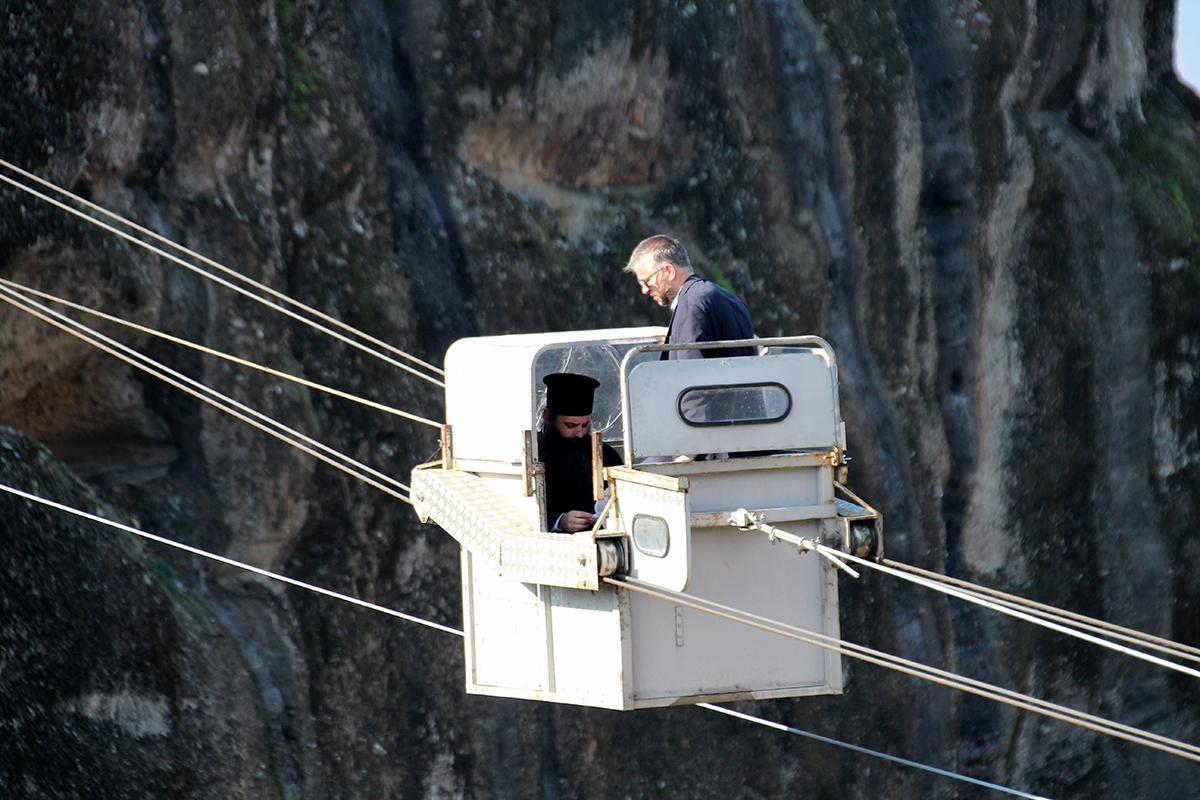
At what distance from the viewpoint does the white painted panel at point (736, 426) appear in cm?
645

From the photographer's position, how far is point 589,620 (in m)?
6.79

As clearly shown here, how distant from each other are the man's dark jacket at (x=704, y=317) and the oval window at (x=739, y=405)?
41 cm

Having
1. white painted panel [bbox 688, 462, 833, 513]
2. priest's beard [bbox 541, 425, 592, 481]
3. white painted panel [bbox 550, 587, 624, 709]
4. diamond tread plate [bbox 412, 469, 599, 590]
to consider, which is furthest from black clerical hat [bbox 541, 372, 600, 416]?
white painted panel [bbox 688, 462, 833, 513]

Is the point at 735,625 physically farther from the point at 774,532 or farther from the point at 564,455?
the point at 564,455

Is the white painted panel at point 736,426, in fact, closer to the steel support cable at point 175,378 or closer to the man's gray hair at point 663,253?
the man's gray hair at point 663,253


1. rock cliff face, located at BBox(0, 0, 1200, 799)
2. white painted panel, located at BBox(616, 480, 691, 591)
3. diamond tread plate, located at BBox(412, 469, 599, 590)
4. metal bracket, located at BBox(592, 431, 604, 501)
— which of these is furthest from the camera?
rock cliff face, located at BBox(0, 0, 1200, 799)

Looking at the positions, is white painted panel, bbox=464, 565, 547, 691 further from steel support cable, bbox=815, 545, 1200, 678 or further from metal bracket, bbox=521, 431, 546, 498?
steel support cable, bbox=815, 545, 1200, 678

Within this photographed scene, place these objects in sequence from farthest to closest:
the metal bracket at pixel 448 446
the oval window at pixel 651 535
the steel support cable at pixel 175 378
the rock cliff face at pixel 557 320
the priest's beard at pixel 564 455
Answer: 1. the rock cliff face at pixel 557 320
2. the steel support cable at pixel 175 378
3. the metal bracket at pixel 448 446
4. the priest's beard at pixel 564 455
5. the oval window at pixel 651 535

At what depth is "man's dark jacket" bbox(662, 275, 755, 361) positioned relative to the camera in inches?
275

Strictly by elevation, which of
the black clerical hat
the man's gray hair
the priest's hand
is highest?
the man's gray hair

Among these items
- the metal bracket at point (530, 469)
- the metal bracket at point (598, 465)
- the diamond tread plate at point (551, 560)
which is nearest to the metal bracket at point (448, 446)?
the metal bracket at point (530, 469)

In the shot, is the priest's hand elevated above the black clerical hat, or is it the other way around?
the black clerical hat

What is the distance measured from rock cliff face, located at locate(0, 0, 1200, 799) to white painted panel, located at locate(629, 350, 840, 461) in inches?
212

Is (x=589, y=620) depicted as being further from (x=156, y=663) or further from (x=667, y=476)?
(x=156, y=663)
